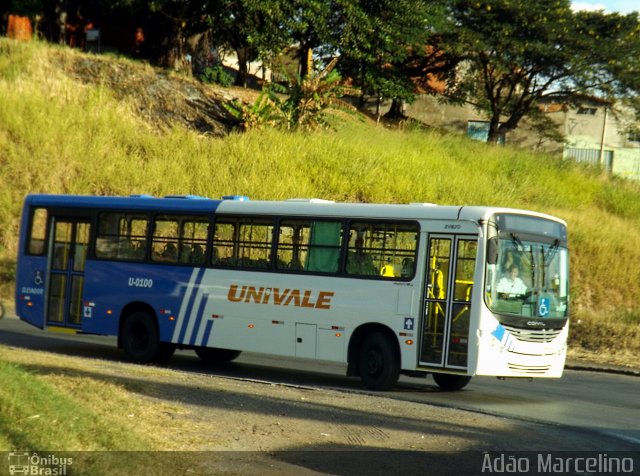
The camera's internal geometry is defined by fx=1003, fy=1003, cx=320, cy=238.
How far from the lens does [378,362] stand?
49.8 ft

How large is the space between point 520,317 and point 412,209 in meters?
2.31

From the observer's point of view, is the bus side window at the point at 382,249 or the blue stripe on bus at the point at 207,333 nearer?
the bus side window at the point at 382,249

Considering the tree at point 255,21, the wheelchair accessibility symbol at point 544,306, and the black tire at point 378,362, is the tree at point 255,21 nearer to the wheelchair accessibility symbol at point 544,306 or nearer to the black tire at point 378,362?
the black tire at point 378,362

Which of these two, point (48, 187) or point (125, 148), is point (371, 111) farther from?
point (48, 187)

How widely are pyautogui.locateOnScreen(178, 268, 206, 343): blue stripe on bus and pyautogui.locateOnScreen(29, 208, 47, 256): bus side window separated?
3656mm

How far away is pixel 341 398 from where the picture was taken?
1297cm

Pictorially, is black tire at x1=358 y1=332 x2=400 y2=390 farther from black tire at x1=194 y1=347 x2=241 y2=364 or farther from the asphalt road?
black tire at x1=194 y1=347 x2=241 y2=364

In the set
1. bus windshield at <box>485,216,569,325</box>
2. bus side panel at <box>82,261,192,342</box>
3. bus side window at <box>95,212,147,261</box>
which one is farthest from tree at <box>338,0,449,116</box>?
bus windshield at <box>485,216,569,325</box>

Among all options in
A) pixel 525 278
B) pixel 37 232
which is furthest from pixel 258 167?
pixel 525 278

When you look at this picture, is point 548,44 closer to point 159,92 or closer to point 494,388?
point 159,92

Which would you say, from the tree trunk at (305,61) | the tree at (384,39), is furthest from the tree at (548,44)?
the tree trunk at (305,61)

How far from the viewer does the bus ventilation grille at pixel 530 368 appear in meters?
14.5

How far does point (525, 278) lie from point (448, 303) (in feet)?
4.12

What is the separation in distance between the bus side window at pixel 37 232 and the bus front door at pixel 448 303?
26.6 feet
